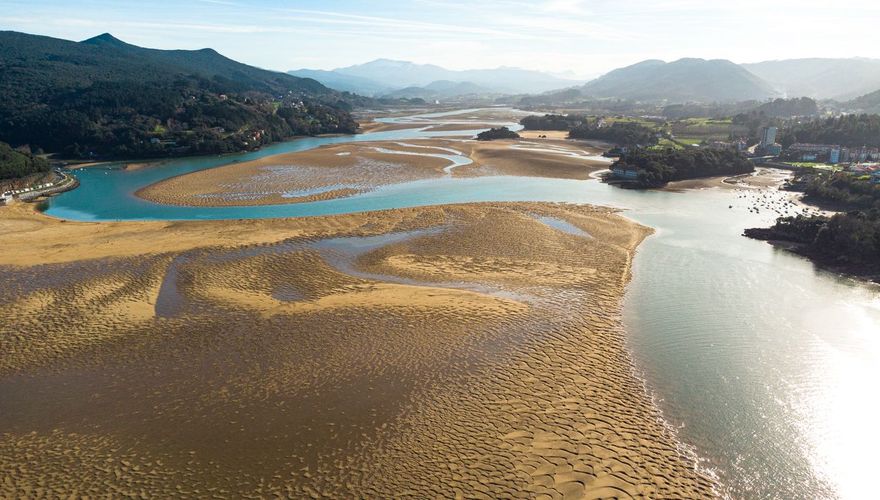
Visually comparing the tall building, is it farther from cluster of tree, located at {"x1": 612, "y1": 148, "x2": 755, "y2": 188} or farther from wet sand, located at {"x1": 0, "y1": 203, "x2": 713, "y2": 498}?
wet sand, located at {"x1": 0, "y1": 203, "x2": 713, "y2": 498}

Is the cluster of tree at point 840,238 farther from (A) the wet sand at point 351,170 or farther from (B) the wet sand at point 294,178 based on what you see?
(B) the wet sand at point 294,178

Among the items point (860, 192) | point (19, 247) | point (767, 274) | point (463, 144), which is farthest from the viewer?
point (463, 144)

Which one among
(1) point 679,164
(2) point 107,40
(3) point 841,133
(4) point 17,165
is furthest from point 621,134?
(2) point 107,40

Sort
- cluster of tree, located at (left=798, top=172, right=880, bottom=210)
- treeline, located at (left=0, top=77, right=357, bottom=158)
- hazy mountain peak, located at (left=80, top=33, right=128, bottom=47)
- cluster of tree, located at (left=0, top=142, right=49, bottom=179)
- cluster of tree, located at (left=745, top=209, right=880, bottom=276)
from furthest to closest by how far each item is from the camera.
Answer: hazy mountain peak, located at (left=80, top=33, right=128, bottom=47)
treeline, located at (left=0, top=77, right=357, bottom=158)
cluster of tree, located at (left=0, top=142, right=49, bottom=179)
cluster of tree, located at (left=798, top=172, right=880, bottom=210)
cluster of tree, located at (left=745, top=209, right=880, bottom=276)

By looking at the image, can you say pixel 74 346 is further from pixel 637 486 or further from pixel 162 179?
pixel 162 179

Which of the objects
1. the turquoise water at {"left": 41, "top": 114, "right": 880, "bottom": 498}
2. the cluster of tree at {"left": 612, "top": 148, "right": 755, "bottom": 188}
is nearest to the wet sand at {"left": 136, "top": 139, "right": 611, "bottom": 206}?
the cluster of tree at {"left": 612, "top": 148, "right": 755, "bottom": 188}

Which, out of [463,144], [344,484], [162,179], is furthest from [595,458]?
[463,144]

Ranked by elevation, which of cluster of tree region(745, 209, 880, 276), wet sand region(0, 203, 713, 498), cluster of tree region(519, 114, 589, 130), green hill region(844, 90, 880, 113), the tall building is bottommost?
wet sand region(0, 203, 713, 498)
